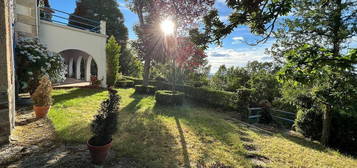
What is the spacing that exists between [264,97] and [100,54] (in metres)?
10.3

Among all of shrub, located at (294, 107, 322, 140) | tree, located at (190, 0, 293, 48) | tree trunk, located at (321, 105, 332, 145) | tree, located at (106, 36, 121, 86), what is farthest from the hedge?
tree, located at (190, 0, 293, 48)

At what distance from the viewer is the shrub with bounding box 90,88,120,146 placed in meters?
2.38

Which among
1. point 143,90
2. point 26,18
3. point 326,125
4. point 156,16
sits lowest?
point 326,125

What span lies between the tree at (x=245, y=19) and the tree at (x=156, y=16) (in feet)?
15.6

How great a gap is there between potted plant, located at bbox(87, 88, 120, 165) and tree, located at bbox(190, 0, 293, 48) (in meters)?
1.70

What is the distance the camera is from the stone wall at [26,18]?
20.2ft

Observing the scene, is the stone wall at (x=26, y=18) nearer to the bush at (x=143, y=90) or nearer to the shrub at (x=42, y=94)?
the shrub at (x=42, y=94)

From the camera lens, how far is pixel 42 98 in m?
4.22

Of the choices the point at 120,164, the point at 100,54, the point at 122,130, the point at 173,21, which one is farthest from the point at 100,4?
the point at 120,164

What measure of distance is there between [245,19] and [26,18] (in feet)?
27.7

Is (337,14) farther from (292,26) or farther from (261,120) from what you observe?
(261,120)

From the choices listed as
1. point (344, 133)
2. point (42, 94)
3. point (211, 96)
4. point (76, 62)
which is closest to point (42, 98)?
point (42, 94)

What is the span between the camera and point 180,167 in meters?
2.66

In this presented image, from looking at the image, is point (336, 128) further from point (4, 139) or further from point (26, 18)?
point (26, 18)
